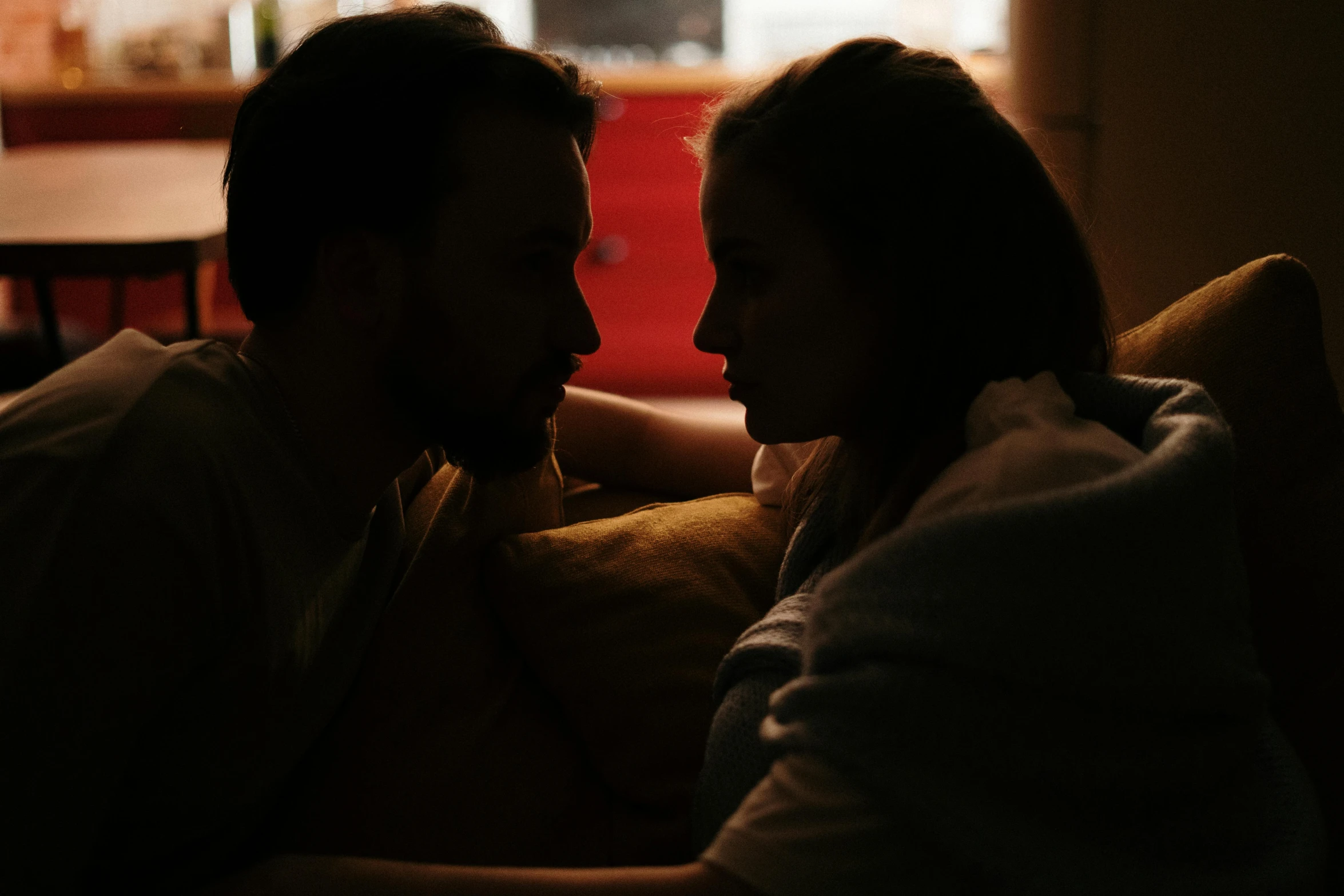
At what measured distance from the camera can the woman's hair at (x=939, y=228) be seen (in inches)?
33.4

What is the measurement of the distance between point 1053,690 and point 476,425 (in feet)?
2.09

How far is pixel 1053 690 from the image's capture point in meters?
0.65

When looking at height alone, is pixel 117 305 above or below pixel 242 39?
below

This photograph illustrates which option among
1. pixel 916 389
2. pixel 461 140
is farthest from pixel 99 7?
pixel 916 389

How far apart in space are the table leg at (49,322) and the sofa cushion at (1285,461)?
77.7 inches

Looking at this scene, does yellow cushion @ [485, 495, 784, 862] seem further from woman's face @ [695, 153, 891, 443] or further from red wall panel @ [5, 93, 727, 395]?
red wall panel @ [5, 93, 727, 395]

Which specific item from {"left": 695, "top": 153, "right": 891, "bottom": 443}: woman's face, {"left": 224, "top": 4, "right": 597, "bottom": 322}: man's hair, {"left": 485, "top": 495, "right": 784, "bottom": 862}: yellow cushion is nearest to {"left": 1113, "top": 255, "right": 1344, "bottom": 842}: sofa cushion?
{"left": 695, "top": 153, "right": 891, "bottom": 443}: woman's face

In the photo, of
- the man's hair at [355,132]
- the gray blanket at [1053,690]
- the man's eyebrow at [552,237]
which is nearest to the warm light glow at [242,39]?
the man's hair at [355,132]

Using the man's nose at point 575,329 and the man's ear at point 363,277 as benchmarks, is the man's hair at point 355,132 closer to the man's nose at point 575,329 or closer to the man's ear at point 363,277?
the man's ear at point 363,277

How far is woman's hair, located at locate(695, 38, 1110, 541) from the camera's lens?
2.78ft

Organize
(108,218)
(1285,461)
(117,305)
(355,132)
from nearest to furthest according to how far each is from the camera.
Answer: (1285,461) < (355,132) < (108,218) < (117,305)

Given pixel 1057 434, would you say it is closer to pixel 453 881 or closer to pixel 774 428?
pixel 774 428

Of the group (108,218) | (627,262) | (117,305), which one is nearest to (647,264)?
(627,262)

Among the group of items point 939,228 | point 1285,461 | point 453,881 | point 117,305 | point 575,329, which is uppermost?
point 939,228
